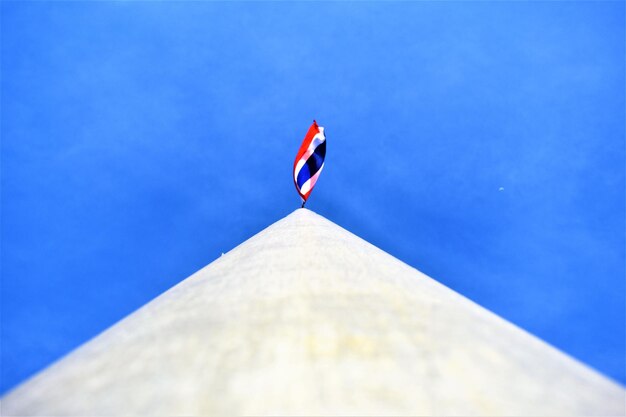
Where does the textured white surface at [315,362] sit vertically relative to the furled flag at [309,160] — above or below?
below

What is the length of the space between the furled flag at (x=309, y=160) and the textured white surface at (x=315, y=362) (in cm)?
690

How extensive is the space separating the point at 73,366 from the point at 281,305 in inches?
51.4

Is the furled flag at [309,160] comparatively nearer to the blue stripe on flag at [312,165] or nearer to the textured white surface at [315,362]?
the blue stripe on flag at [312,165]

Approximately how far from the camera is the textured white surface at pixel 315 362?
1.88 meters

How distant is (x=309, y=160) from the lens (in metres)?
10.1

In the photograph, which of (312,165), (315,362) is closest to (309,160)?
(312,165)

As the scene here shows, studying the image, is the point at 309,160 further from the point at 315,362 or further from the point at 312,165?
the point at 315,362

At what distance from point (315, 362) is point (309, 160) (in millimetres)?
8261

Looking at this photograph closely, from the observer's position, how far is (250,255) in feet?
13.3

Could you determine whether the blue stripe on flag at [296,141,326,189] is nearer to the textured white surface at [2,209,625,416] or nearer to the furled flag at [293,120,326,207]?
the furled flag at [293,120,326,207]

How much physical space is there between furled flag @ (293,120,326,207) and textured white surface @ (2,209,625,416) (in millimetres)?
6901

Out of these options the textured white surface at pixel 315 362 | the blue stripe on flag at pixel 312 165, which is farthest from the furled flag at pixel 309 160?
the textured white surface at pixel 315 362

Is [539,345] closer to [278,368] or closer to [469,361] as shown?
[469,361]

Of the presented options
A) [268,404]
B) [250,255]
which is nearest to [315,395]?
[268,404]
